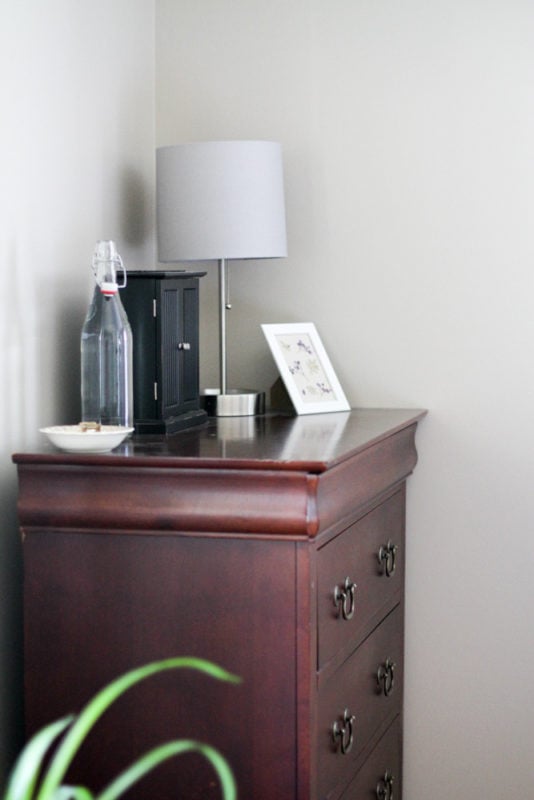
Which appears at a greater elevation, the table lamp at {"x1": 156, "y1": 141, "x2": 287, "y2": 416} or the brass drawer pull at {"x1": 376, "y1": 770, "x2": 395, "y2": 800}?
the table lamp at {"x1": 156, "y1": 141, "x2": 287, "y2": 416}

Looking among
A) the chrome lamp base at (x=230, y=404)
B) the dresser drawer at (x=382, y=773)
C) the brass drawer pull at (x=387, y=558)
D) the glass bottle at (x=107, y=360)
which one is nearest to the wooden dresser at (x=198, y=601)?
the glass bottle at (x=107, y=360)

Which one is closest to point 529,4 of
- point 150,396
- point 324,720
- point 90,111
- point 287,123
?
point 287,123

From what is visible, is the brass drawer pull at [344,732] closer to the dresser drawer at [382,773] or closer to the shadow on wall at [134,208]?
the dresser drawer at [382,773]

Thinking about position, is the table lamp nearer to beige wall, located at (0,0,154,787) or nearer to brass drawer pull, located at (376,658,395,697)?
beige wall, located at (0,0,154,787)

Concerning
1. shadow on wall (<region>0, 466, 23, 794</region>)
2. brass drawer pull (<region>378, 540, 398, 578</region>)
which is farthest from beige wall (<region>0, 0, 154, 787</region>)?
brass drawer pull (<region>378, 540, 398, 578</region>)

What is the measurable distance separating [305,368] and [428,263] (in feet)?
1.20

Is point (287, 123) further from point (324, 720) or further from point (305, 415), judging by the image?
point (324, 720)

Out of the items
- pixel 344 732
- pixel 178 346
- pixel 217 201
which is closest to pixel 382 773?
pixel 344 732

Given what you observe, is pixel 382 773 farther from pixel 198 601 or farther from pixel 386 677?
pixel 198 601

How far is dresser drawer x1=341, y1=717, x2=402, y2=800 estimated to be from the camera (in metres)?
1.99

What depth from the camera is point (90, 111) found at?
2.17 m

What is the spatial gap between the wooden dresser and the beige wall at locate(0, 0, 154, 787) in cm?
19

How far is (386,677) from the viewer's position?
2215mm

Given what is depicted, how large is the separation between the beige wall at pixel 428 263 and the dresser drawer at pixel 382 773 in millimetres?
86
